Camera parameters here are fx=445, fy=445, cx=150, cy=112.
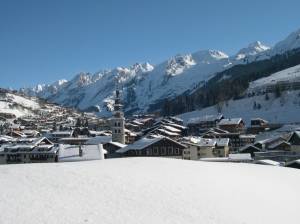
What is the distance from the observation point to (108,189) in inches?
870

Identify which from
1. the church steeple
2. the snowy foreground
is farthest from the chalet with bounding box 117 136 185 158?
the snowy foreground

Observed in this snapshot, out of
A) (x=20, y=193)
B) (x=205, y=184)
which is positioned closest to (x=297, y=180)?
(x=205, y=184)

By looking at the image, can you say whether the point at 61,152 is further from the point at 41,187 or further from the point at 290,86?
the point at 290,86

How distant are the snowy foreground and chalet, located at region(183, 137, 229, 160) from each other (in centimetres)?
5353

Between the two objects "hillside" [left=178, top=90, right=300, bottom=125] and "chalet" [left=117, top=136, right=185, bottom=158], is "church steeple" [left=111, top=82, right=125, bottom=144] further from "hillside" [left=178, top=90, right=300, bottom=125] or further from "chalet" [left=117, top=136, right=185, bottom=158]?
"hillside" [left=178, top=90, right=300, bottom=125]

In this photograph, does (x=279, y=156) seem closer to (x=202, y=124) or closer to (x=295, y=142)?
(x=295, y=142)

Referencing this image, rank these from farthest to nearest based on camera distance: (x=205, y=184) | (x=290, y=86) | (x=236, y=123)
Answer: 1. (x=290, y=86)
2. (x=236, y=123)
3. (x=205, y=184)

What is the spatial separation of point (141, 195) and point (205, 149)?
2696 inches

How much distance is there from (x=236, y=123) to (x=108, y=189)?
12326cm

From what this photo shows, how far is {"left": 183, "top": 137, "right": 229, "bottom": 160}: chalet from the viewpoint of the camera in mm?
85375

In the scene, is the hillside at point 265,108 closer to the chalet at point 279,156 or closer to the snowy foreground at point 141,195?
the chalet at point 279,156

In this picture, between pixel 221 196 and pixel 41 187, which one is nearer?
pixel 41 187

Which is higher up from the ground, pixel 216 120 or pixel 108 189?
pixel 216 120

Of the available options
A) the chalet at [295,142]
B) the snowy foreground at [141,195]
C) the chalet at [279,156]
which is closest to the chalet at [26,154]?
the chalet at [279,156]
